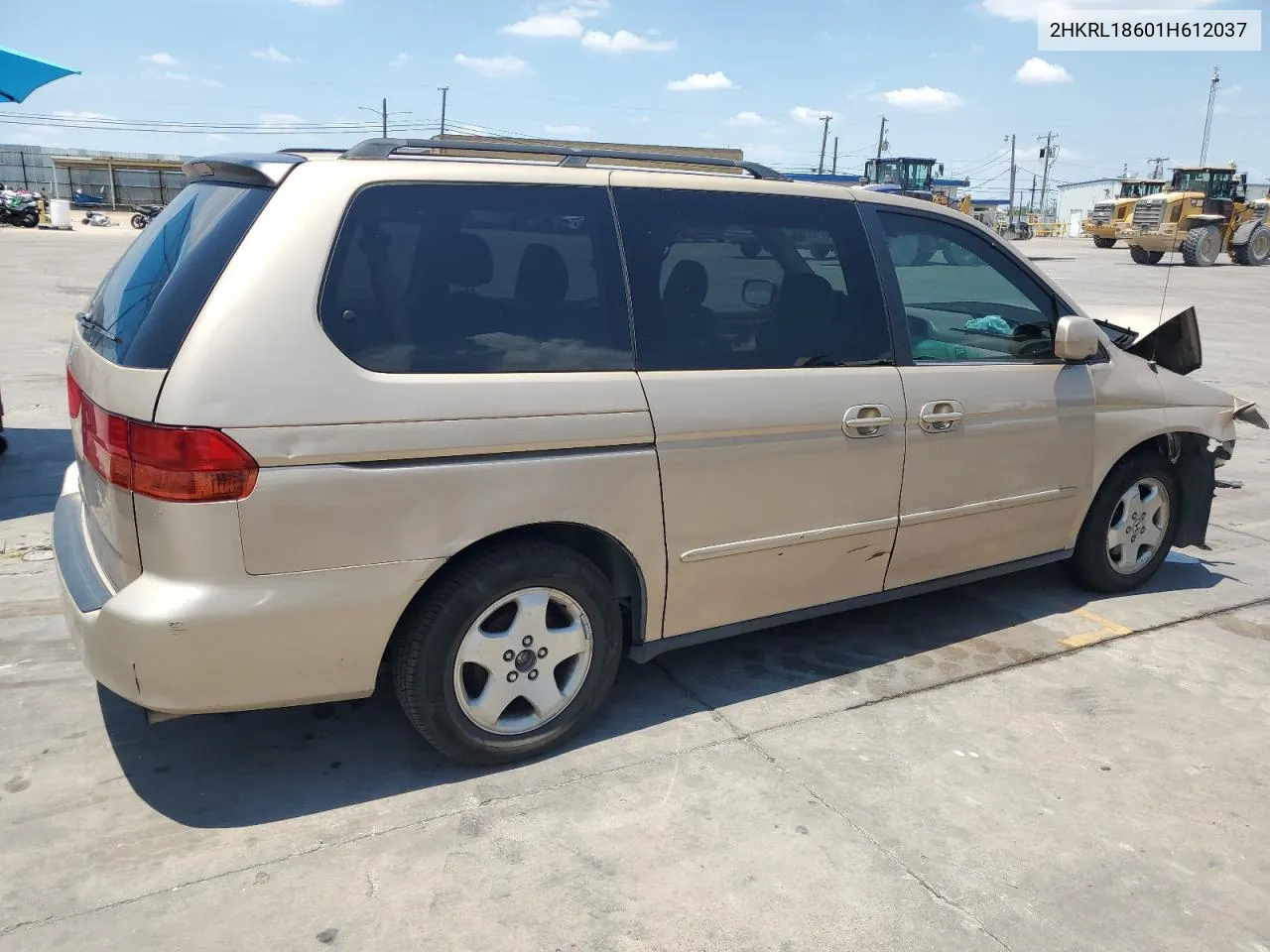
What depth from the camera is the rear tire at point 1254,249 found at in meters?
31.9

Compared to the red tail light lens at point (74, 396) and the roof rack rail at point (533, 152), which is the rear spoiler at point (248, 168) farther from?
the red tail light lens at point (74, 396)

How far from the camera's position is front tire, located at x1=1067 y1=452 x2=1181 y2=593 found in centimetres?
460

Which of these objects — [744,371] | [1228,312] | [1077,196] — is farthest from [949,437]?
[1077,196]

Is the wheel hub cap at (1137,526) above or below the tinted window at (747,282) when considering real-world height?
below

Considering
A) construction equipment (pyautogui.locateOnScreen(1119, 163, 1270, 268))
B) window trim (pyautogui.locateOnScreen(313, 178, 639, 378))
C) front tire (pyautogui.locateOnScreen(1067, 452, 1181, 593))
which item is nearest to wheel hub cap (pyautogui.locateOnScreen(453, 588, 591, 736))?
window trim (pyautogui.locateOnScreen(313, 178, 639, 378))

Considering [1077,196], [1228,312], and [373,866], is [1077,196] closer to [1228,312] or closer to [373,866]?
[1228,312]

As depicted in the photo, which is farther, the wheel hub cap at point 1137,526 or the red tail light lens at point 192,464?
the wheel hub cap at point 1137,526

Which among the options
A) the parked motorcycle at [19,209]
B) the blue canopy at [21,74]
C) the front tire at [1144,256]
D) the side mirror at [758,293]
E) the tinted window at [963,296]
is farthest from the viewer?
the parked motorcycle at [19,209]

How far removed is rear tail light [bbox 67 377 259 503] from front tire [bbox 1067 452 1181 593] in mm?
3732

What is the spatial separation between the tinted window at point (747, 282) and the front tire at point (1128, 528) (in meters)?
1.65

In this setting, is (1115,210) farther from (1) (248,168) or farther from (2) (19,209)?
(2) (19,209)

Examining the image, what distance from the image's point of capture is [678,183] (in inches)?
133

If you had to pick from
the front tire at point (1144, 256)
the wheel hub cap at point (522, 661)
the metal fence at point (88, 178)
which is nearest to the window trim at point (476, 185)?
the wheel hub cap at point (522, 661)

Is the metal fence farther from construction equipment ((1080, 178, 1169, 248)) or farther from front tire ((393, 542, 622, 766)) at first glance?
front tire ((393, 542, 622, 766))
